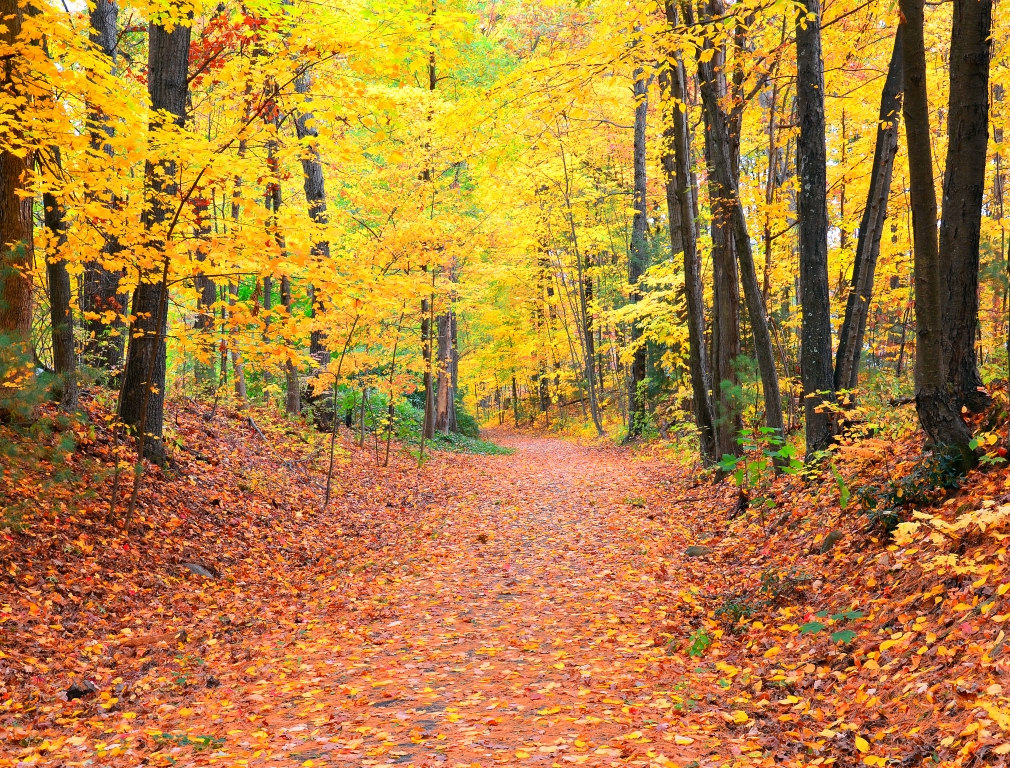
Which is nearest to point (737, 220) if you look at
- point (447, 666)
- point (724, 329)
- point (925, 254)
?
point (724, 329)

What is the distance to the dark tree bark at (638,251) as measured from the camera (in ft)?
61.0

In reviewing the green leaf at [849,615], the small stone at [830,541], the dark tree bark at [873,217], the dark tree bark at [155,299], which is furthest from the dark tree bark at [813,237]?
the dark tree bark at [155,299]

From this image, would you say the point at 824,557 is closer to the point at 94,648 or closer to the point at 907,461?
the point at 907,461

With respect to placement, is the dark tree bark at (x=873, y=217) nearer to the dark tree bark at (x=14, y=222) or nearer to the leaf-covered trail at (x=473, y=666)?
the leaf-covered trail at (x=473, y=666)

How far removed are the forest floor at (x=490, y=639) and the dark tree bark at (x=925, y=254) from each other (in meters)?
0.53

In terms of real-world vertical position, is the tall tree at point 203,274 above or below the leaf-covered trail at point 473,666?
above

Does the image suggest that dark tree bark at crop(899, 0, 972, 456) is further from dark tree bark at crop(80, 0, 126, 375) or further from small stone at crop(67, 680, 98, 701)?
dark tree bark at crop(80, 0, 126, 375)

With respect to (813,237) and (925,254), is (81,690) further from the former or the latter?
(813,237)

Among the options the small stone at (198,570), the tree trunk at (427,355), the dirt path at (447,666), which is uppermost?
the tree trunk at (427,355)

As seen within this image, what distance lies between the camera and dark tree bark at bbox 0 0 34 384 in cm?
590

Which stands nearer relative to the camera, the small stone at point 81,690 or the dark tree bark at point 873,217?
the small stone at point 81,690

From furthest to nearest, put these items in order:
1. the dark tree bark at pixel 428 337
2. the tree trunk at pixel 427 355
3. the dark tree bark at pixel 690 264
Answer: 1. the tree trunk at pixel 427 355
2. the dark tree bark at pixel 428 337
3. the dark tree bark at pixel 690 264

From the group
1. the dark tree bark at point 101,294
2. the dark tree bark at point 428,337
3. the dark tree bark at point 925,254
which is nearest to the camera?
the dark tree bark at point 925,254

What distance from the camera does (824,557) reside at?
582cm
